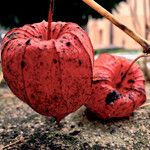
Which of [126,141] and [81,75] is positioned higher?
[81,75]

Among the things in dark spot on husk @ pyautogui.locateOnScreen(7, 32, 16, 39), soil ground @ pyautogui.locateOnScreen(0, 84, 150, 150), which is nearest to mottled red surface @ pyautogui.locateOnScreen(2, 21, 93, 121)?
dark spot on husk @ pyautogui.locateOnScreen(7, 32, 16, 39)

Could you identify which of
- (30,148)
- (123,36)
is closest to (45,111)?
(30,148)

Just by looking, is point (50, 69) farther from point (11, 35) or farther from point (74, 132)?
point (74, 132)

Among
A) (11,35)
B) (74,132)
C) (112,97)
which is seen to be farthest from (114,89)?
(11,35)

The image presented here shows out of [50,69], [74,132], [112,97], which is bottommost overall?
[74,132]

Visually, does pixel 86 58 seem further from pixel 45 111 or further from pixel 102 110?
pixel 102 110

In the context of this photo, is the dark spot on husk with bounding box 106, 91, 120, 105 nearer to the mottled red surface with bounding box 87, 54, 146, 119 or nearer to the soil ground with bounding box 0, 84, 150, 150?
the mottled red surface with bounding box 87, 54, 146, 119
